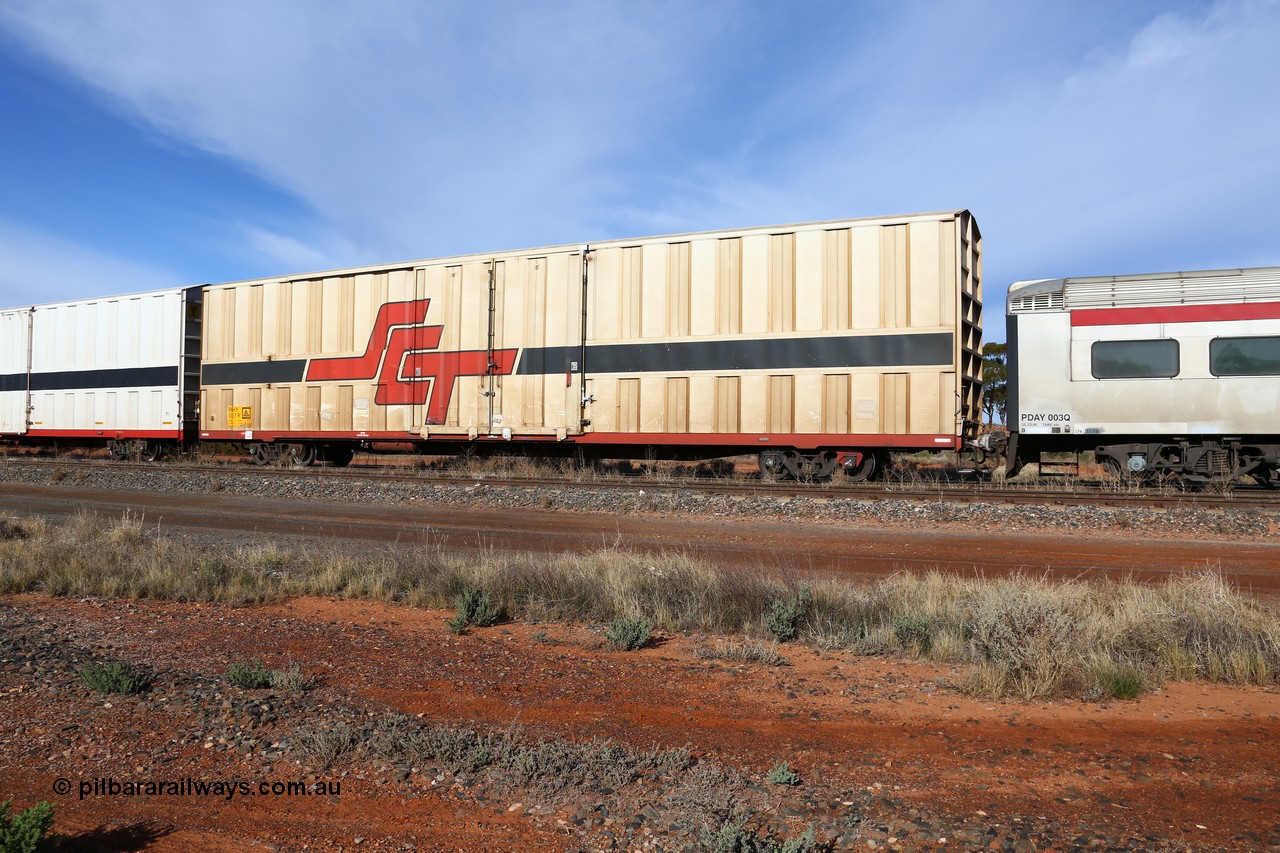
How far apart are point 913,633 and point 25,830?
5.51 metres

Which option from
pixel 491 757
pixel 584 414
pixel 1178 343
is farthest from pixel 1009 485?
pixel 491 757

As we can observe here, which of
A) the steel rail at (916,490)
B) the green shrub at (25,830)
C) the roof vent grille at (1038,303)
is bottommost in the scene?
the green shrub at (25,830)

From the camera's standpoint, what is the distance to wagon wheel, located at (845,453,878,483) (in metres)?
14.9

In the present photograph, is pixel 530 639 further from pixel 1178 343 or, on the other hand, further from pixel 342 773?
pixel 1178 343

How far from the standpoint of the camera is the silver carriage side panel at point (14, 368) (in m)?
25.1

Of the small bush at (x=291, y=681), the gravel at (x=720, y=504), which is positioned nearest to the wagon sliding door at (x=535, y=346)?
the gravel at (x=720, y=504)

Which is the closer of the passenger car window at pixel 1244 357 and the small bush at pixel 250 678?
the small bush at pixel 250 678

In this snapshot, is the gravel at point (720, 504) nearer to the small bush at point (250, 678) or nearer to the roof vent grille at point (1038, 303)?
the roof vent grille at point (1038, 303)

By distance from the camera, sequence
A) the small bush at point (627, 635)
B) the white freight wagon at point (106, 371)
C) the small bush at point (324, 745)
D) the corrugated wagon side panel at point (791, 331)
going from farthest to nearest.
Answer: the white freight wagon at point (106, 371)
the corrugated wagon side panel at point (791, 331)
the small bush at point (627, 635)
the small bush at point (324, 745)

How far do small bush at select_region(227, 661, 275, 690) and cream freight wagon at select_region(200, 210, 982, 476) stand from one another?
11128 millimetres

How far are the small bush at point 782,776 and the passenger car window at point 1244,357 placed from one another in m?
12.5

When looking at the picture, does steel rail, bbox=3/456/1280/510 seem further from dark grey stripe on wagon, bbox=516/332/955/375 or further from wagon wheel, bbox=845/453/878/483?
dark grey stripe on wagon, bbox=516/332/955/375

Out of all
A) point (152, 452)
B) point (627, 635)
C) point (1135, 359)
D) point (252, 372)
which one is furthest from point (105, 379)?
point (1135, 359)

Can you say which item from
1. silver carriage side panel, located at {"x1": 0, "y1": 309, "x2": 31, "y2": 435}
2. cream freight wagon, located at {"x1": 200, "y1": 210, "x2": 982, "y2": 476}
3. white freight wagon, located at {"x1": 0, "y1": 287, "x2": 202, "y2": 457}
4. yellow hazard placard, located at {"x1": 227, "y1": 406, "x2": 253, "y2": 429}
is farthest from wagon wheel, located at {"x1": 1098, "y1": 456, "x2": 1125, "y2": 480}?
silver carriage side panel, located at {"x1": 0, "y1": 309, "x2": 31, "y2": 435}
